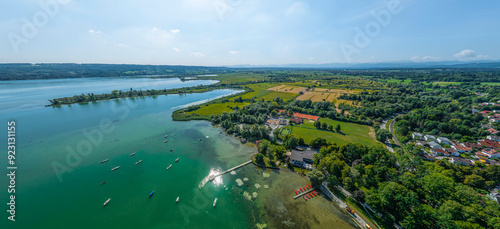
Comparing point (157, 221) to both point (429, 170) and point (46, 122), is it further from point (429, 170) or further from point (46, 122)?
point (46, 122)

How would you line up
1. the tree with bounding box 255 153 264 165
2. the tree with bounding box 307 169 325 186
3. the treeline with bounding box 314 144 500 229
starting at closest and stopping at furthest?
the treeline with bounding box 314 144 500 229 → the tree with bounding box 307 169 325 186 → the tree with bounding box 255 153 264 165

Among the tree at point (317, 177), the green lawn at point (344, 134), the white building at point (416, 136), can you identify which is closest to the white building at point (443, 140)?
the white building at point (416, 136)

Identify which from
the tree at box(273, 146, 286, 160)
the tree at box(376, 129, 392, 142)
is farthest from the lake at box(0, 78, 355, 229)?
the tree at box(376, 129, 392, 142)

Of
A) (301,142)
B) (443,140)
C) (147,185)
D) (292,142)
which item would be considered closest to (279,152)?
(292,142)

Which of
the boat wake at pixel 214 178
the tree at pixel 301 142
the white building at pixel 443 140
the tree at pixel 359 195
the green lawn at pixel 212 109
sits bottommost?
the boat wake at pixel 214 178

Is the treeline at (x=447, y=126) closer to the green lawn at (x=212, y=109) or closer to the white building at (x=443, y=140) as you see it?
the white building at (x=443, y=140)

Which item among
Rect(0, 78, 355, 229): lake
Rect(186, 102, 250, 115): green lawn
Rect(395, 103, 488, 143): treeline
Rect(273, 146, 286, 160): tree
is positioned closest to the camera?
Rect(0, 78, 355, 229): lake

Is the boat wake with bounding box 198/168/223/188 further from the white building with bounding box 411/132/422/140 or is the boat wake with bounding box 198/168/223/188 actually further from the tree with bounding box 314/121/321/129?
the white building with bounding box 411/132/422/140

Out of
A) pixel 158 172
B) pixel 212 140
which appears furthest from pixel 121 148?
pixel 212 140
